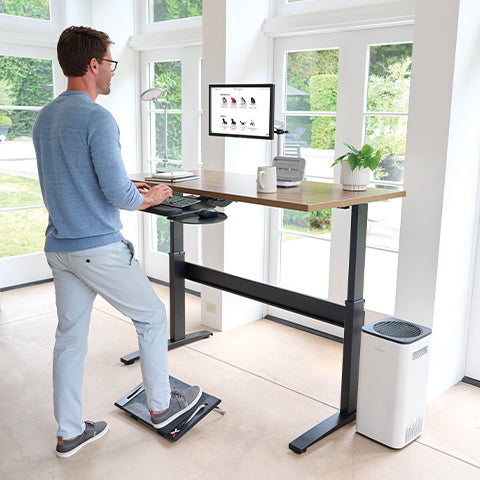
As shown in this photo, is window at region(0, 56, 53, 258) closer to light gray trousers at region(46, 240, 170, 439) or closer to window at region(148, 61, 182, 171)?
window at region(148, 61, 182, 171)

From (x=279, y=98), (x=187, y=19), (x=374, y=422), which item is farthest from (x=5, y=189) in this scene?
(x=374, y=422)

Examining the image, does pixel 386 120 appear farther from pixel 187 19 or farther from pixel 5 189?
pixel 5 189

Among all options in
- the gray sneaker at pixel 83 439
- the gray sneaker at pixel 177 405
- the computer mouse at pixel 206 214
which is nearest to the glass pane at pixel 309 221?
the computer mouse at pixel 206 214

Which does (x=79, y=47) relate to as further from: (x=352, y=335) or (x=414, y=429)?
(x=414, y=429)

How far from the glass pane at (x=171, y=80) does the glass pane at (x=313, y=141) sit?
1.11 meters

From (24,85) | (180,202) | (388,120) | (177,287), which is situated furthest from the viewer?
(24,85)

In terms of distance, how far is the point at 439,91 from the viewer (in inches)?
102

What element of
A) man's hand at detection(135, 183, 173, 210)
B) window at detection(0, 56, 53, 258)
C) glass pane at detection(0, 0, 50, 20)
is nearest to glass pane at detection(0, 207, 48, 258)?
window at detection(0, 56, 53, 258)

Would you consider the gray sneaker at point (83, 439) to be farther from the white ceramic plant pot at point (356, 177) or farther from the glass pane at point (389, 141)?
the glass pane at point (389, 141)

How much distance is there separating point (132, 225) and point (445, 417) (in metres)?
3.01

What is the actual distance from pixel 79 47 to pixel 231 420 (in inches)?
68.1

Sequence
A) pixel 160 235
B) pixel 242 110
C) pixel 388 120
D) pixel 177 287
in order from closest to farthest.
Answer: pixel 242 110 < pixel 388 120 < pixel 177 287 < pixel 160 235

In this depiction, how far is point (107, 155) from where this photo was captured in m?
2.13

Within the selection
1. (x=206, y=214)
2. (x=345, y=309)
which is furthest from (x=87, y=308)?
(x=345, y=309)
